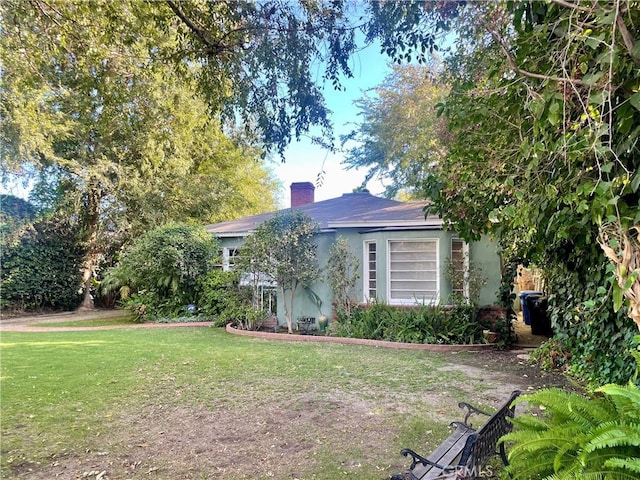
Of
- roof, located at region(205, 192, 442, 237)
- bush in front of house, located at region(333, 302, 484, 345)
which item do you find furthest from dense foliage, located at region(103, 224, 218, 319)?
bush in front of house, located at region(333, 302, 484, 345)

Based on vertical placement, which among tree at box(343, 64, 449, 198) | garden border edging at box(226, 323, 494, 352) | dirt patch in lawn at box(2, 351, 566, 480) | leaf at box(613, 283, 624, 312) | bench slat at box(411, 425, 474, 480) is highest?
tree at box(343, 64, 449, 198)

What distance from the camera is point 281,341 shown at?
32.8 ft

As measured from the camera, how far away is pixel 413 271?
10859 millimetres

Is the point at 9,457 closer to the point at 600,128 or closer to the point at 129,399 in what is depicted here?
the point at 129,399

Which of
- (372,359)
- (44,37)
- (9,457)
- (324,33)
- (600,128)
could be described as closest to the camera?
(600,128)

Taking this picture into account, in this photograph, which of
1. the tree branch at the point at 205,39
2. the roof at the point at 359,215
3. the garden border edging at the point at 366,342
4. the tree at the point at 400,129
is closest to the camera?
the tree branch at the point at 205,39

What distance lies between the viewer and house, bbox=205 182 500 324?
1027 cm

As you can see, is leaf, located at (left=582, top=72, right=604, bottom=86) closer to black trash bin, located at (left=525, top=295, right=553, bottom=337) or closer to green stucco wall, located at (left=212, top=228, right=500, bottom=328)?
green stucco wall, located at (left=212, top=228, right=500, bottom=328)

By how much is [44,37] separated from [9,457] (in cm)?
519

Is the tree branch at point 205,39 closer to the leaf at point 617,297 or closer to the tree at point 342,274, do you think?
the leaf at point 617,297

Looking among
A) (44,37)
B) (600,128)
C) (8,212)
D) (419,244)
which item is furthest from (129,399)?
(8,212)

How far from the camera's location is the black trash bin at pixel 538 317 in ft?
35.9

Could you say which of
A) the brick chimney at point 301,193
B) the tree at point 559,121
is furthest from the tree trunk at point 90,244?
the tree at point 559,121

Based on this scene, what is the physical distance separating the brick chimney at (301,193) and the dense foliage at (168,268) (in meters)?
4.69
